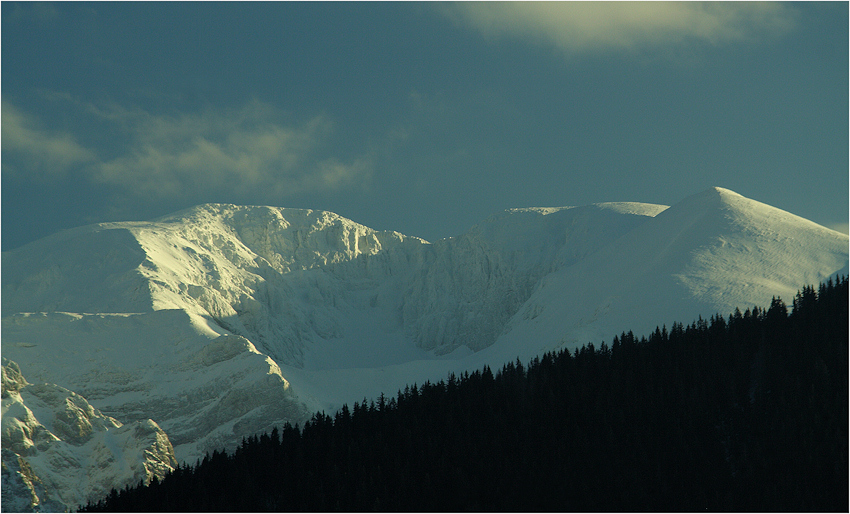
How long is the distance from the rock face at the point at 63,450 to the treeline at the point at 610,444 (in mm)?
22814

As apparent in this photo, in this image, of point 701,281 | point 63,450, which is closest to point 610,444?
point 701,281

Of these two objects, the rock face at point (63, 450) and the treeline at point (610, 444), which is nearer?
the treeline at point (610, 444)

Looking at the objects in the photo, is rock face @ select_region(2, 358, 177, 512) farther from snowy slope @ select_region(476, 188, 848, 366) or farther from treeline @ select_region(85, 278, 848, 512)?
snowy slope @ select_region(476, 188, 848, 366)

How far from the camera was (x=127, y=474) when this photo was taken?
129000 mm

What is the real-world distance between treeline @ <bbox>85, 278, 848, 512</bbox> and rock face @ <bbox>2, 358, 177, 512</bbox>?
2281cm

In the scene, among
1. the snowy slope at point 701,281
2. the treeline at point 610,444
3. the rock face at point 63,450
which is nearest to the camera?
the treeline at point 610,444

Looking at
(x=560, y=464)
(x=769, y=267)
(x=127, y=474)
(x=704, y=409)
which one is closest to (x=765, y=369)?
(x=704, y=409)

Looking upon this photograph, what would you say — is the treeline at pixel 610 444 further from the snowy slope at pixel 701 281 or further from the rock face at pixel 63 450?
the snowy slope at pixel 701 281

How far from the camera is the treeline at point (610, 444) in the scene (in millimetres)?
84062

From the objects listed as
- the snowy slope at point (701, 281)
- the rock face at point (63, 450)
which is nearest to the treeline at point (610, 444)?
the rock face at point (63, 450)

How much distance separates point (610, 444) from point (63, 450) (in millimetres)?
88893

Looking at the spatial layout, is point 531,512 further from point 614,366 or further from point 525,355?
point 525,355

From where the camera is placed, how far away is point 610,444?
93.5 meters

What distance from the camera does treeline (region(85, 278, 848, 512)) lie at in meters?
84.1
